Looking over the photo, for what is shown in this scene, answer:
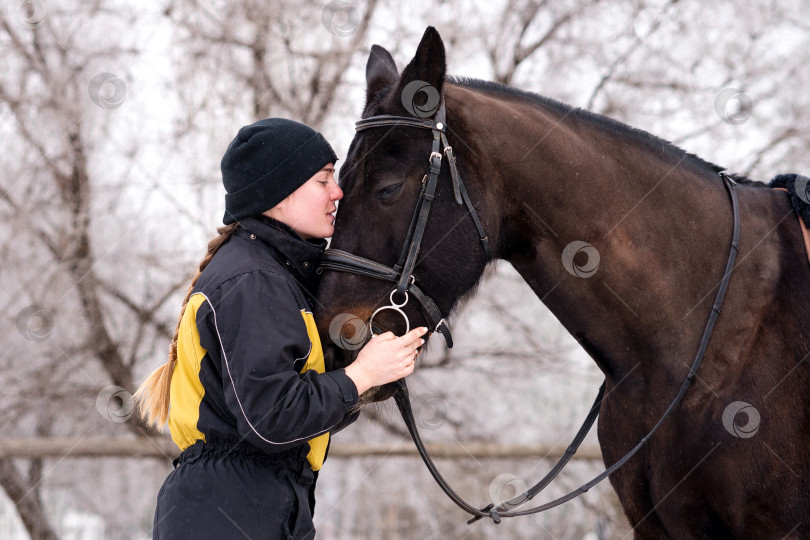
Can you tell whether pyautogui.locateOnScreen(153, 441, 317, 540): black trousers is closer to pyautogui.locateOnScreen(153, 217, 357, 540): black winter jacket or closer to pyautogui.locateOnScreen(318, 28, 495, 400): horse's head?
pyautogui.locateOnScreen(153, 217, 357, 540): black winter jacket

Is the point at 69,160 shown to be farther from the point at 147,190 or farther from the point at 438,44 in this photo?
the point at 438,44

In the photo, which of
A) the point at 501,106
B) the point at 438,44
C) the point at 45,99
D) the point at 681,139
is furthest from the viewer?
the point at 681,139

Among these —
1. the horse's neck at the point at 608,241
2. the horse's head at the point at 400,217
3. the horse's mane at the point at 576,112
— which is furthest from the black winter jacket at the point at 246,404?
the horse's mane at the point at 576,112

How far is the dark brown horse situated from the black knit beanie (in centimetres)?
13

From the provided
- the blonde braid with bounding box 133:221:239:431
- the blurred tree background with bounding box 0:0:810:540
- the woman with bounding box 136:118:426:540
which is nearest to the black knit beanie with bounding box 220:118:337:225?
the woman with bounding box 136:118:426:540

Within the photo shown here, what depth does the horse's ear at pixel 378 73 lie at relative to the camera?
7.88 feet

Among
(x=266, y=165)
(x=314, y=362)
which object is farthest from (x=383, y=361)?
(x=266, y=165)

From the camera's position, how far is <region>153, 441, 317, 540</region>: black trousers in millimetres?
1888

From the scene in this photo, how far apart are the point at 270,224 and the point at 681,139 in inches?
218

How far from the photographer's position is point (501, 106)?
2.32 m

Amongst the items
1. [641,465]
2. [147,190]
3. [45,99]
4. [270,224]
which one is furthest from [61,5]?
[641,465]

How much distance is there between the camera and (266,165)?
84.0 inches

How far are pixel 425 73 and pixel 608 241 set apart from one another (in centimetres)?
77

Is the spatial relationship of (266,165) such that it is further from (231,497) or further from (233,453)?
(231,497)
